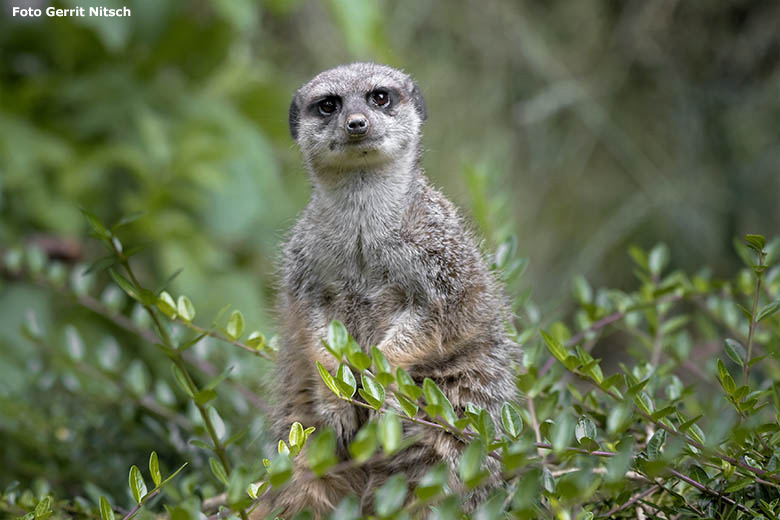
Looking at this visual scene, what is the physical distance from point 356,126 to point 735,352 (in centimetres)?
115

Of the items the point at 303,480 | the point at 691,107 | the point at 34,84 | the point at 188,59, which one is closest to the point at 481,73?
the point at 691,107

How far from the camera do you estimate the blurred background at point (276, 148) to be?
2.72 m

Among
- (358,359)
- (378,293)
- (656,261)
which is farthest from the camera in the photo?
(656,261)

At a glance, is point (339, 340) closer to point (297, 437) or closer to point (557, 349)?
point (297, 437)

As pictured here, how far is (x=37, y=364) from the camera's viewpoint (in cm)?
273

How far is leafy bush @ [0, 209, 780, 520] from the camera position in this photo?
1256 mm

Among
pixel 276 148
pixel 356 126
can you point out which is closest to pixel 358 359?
pixel 356 126

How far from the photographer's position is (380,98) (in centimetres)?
243

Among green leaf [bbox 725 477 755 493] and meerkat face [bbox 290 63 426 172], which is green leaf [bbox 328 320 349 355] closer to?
green leaf [bbox 725 477 755 493]

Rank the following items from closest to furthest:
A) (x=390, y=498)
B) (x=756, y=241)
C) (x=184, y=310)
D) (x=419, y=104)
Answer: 1. (x=390, y=498)
2. (x=756, y=241)
3. (x=184, y=310)
4. (x=419, y=104)

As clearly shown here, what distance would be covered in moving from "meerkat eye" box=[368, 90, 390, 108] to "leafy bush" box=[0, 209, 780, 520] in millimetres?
568

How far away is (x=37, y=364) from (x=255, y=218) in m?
1.84

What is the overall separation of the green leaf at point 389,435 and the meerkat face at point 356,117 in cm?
116

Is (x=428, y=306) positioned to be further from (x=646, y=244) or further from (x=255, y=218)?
(x=646, y=244)
